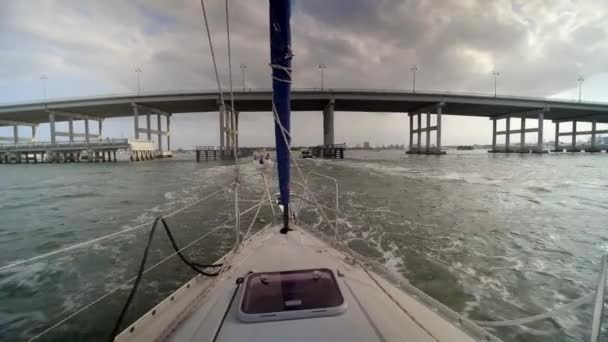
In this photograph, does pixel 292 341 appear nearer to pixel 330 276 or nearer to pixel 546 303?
pixel 330 276

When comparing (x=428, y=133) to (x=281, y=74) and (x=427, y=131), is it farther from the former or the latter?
(x=281, y=74)

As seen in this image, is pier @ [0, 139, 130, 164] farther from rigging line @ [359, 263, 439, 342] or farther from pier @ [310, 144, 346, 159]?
rigging line @ [359, 263, 439, 342]

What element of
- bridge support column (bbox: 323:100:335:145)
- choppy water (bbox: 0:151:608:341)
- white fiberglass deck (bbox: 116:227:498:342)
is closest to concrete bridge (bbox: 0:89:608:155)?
bridge support column (bbox: 323:100:335:145)

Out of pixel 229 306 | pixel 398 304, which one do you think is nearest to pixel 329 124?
pixel 398 304

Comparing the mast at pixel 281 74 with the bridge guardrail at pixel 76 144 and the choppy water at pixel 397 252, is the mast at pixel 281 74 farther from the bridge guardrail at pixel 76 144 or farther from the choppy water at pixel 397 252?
the bridge guardrail at pixel 76 144

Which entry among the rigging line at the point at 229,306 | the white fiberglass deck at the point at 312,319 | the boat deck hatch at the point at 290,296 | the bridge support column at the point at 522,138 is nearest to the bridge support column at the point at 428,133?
the bridge support column at the point at 522,138

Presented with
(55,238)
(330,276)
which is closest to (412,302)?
(330,276)
